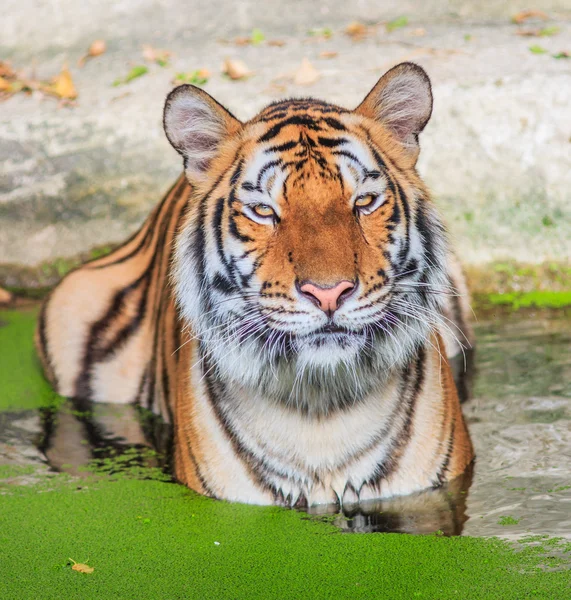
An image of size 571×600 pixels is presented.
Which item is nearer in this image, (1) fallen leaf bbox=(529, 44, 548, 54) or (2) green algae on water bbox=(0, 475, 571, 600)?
(2) green algae on water bbox=(0, 475, 571, 600)

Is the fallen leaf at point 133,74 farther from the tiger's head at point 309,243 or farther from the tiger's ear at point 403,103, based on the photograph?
the tiger's ear at point 403,103

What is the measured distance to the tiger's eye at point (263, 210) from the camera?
234 centimetres

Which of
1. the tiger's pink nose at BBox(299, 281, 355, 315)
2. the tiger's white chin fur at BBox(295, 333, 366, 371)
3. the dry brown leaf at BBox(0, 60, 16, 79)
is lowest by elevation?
the tiger's white chin fur at BBox(295, 333, 366, 371)

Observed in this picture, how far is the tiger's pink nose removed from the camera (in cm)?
212

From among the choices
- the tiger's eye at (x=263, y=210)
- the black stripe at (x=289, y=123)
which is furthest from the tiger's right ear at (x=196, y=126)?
the tiger's eye at (x=263, y=210)

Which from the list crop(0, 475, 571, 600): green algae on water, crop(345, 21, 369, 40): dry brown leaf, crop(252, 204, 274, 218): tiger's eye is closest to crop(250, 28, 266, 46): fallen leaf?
crop(345, 21, 369, 40): dry brown leaf

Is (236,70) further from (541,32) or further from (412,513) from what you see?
(412,513)

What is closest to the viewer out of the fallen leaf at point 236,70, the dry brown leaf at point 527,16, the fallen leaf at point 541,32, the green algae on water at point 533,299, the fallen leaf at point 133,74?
the green algae on water at point 533,299

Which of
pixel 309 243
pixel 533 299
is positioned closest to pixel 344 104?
pixel 533 299

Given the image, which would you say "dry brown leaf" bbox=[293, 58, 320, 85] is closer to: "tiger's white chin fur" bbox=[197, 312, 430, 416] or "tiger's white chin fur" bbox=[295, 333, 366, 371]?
"tiger's white chin fur" bbox=[197, 312, 430, 416]

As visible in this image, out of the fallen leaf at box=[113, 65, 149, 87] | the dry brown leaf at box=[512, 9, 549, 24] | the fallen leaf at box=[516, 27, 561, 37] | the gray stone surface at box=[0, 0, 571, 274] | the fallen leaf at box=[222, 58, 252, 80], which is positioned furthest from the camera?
the dry brown leaf at box=[512, 9, 549, 24]

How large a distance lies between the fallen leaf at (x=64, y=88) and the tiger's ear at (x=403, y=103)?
3.14 metres

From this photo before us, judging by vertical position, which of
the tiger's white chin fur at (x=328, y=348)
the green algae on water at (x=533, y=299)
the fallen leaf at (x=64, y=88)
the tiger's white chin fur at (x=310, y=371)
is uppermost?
the fallen leaf at (x=64, y=88)

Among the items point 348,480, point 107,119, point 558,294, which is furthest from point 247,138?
point 107,119
